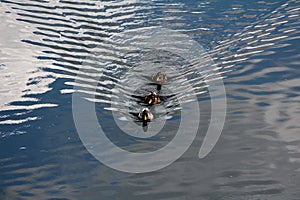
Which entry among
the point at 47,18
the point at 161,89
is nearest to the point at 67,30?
the point at 47,18

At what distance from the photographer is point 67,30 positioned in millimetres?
11977

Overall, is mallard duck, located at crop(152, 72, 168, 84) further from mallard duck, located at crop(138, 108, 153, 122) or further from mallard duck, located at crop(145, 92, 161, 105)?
mallard duck, located at crop(138, 108, 153, 122)

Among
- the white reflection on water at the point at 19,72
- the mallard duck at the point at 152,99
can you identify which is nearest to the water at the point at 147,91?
the white reflection on water at the point at 19,72

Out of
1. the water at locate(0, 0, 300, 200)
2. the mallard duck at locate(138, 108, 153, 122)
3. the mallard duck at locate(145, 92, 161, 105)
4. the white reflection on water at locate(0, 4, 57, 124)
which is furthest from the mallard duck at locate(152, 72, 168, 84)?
the white reflection on water at locate(0, 4, 57, 124)

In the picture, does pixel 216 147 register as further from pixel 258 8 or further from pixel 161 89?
pixel 258 8

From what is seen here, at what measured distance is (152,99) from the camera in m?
9.15

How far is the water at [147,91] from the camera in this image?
734cm

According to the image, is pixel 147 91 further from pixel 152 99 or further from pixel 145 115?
pixel 145 115

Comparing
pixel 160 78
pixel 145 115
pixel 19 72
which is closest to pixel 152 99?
pixel 145 115

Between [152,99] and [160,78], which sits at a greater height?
[160,78]

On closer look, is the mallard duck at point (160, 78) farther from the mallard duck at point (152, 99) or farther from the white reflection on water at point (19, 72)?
the white reflection on water at point (19, 72)

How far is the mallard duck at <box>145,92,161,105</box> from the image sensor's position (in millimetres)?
9109

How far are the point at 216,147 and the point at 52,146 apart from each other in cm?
256

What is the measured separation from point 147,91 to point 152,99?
597 mm
